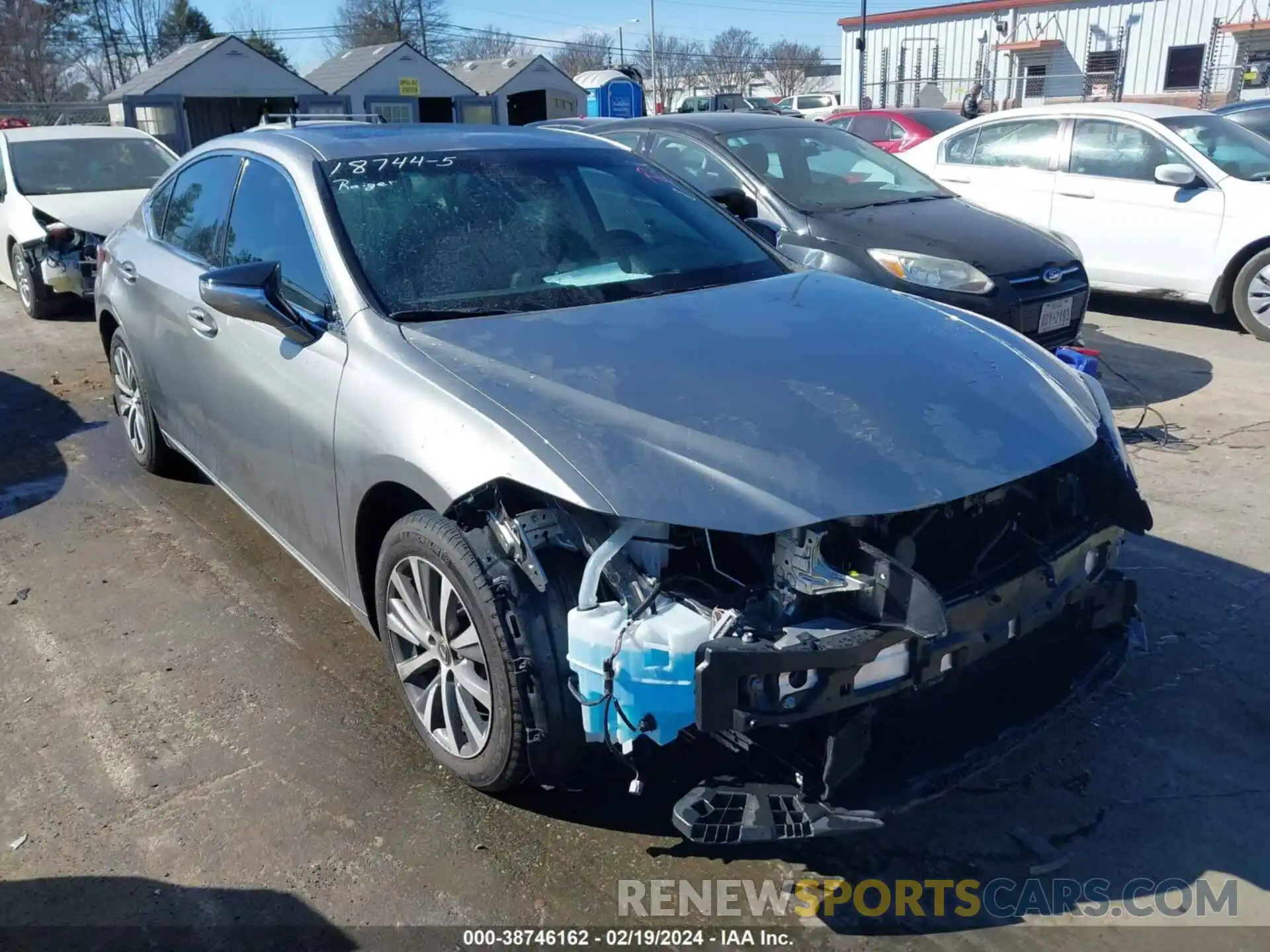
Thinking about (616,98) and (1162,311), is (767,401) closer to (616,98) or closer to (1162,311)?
(1162,311)

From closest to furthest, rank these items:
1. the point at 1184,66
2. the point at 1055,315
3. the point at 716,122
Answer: the point at 1055,315 → the point at 716,122 → the point at 1184,66

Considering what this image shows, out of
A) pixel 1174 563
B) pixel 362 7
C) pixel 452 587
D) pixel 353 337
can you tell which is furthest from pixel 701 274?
pixel 362 7

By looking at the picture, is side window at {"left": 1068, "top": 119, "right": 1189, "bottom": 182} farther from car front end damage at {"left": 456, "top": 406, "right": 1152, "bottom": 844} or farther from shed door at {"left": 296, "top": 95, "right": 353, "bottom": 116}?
shed door at {"left": 296, "top": 95, "right": 353, "bottom": 116}

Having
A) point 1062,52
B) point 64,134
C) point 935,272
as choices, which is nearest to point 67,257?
point 64,134

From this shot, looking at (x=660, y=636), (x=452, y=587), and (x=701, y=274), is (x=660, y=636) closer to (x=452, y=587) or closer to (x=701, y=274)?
(x=452, y=587)

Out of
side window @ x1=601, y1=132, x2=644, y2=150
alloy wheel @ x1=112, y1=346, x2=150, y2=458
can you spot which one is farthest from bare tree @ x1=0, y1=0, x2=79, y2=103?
alloy wheel @ x1=112, y1=346, x2=150, y2=458

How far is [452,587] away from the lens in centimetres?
264

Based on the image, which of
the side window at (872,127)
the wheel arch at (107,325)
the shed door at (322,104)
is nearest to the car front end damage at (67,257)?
the wheel arch at (107,325)

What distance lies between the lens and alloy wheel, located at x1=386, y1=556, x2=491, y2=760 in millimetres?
2691

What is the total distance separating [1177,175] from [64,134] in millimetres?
10177

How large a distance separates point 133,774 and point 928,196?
5930 millimetres

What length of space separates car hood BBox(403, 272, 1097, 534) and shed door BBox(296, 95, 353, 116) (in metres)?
28.4

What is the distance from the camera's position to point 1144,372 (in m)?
6.94

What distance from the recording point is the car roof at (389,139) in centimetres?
371
